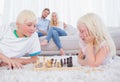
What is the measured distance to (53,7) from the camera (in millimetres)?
4570

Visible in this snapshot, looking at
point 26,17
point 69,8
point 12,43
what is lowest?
point 12,43

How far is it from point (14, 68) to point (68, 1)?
343 centimetres

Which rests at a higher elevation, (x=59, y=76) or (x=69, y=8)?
(x=69, y=8)

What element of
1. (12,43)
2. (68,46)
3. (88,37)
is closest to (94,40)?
(88,37)

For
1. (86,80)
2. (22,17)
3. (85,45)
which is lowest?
(86,80)

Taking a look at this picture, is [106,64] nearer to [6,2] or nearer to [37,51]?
[37,51]

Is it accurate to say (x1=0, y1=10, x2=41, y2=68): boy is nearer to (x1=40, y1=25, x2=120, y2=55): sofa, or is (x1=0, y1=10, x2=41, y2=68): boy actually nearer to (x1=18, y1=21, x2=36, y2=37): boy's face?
(x1=18, y1=21, x2=36, y2=37): boy's face

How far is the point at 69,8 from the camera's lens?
459cm

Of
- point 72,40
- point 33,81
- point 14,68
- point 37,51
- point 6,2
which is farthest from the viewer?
point 6,2

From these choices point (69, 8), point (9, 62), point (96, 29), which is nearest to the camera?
point (9, 62)

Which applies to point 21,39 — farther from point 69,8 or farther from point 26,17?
point 69,8

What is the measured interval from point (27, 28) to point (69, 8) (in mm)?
3170

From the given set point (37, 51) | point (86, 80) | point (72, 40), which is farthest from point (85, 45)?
point (72, 40)

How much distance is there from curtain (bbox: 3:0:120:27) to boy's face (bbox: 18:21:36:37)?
9.87 ft
